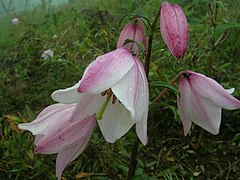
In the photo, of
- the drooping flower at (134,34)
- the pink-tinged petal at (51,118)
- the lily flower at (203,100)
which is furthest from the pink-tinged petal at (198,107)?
the pink-tinged petal at (51,118)

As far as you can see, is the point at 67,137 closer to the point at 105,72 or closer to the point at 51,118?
the point at 51,118

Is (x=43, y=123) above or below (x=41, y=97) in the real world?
above

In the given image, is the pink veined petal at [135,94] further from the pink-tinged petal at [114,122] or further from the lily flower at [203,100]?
the lily flower at [203,100]

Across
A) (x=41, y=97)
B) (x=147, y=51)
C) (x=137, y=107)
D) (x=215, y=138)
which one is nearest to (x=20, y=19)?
(x=41, y=97)

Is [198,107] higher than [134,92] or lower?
lower

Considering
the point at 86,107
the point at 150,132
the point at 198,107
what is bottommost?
the point at 150,132

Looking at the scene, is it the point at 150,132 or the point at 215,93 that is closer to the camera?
the point at 215,93

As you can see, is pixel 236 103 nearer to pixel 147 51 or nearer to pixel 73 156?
pixel 147 51

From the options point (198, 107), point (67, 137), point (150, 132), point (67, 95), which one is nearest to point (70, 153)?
point (67, 137)
